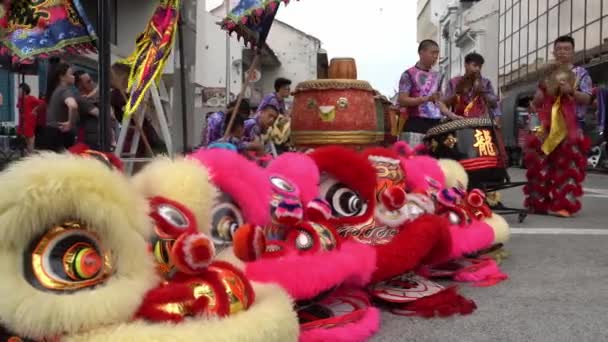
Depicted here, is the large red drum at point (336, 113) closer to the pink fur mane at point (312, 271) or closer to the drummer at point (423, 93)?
the pink fur mane at point (312, 271)

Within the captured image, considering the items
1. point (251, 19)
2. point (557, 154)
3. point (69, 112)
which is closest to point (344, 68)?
point (251, 19)

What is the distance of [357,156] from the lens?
9.14ft

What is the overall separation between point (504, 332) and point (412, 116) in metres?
2.71

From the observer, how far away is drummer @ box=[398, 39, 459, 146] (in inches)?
182

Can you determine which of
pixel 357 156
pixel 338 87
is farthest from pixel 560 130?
pixel 357 156

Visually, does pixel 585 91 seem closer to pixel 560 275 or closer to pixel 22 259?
pixel 560 275

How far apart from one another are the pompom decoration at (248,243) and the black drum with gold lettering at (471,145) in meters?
2.72

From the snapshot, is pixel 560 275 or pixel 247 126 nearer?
pixel 560 275

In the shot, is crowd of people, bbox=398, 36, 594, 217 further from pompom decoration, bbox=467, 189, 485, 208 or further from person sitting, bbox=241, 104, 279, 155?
person sitting, bbox=241, 104, 279, 155

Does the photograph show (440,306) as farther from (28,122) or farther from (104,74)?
(28,122)

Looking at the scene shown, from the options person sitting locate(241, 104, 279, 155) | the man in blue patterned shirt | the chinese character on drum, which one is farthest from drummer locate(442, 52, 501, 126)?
the man in blue patterned shirt

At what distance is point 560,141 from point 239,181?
4.30 m

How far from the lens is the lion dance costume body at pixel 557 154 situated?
18.4ft

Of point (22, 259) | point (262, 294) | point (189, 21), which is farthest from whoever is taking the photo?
point (189, 21)
